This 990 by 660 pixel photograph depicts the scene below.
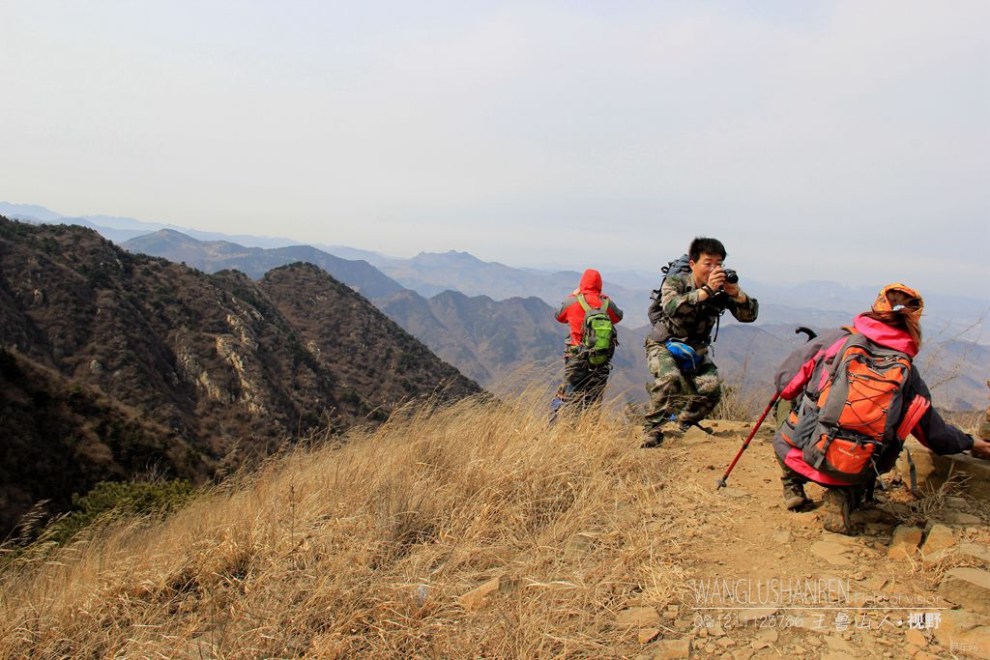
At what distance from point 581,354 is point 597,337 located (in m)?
0.26

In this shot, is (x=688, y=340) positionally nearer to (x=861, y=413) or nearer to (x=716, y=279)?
(x=716, y=279)

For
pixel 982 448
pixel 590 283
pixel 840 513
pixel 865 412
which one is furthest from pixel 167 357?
pixel 982 448

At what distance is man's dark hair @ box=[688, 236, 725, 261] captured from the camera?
4348 millimetres

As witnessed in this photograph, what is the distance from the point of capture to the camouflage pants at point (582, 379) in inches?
207

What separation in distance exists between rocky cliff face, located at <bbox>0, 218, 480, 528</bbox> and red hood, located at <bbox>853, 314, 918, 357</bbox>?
67.0 feet

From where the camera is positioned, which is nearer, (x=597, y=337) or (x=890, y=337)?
(x=890, y=337)

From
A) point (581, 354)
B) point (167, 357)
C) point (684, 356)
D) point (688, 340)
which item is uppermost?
point (688, 340)

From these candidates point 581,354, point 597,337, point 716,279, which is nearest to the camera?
point 716,279

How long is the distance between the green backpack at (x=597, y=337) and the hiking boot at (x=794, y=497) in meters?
2.25

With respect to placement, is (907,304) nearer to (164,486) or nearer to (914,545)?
(914,545)

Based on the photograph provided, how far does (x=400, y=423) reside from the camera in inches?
183

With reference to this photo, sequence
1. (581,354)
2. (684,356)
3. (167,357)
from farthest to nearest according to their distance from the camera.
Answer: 1. (167,357)
2. (581,354)
3. (684,356)

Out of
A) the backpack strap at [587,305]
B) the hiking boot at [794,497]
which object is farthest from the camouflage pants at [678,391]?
the hiking boot at [794,497]

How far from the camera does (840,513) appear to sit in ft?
9.52
